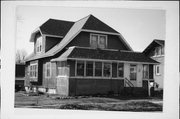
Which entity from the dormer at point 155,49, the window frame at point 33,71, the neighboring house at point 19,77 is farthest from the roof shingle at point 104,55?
the neighboring house at point 19,77

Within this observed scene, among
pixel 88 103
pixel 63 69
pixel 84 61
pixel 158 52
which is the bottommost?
pixel 88 103

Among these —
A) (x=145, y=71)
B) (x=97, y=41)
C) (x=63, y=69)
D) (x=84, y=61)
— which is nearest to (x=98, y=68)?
(x=84, y=61)

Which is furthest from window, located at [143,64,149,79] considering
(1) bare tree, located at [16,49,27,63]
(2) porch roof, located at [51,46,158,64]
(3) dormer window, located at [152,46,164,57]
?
(1) bare tree, located at [16,49,27,63]

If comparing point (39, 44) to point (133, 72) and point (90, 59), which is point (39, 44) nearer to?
point (90, 59)

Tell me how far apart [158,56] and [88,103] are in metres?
3.06

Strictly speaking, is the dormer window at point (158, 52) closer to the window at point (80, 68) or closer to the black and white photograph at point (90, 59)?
the black and white photograph at point (90, 59)

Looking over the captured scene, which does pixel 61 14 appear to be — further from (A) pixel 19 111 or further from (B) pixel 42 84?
(A) pixel 19 111

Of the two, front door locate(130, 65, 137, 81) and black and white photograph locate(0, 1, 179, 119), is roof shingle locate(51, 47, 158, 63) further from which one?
front door locate(130, 65, 137, 81)

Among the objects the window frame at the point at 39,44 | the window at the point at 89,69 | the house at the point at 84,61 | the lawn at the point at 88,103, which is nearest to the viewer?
the lawn at the point at 88,103

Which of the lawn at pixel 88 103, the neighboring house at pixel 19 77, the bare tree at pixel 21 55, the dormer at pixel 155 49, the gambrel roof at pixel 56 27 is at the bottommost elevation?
the lawn at pixel 88 103

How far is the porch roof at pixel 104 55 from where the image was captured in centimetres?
1077

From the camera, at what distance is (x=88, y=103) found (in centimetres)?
1027

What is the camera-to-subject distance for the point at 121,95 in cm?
1092

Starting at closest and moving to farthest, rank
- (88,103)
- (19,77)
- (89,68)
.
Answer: (88,103)
(19,77)
(89,68)
